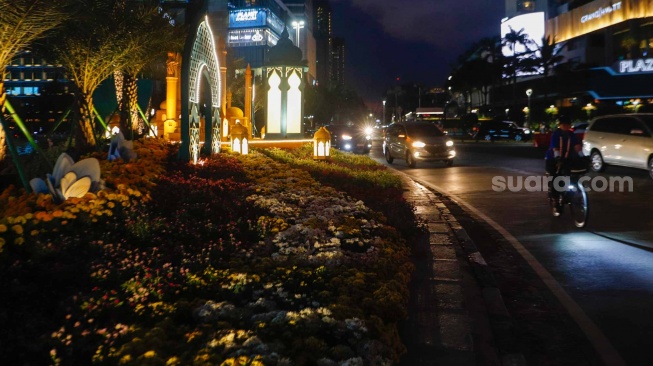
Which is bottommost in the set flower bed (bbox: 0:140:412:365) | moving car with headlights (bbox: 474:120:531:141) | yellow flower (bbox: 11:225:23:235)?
flower bed (bbox: 0:140:412:365)

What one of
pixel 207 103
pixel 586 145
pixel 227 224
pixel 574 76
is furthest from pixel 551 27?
pixel 227 224

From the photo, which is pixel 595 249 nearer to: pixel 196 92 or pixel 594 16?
pixel 196 92

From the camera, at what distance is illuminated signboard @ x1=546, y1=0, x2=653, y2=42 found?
6178 cm

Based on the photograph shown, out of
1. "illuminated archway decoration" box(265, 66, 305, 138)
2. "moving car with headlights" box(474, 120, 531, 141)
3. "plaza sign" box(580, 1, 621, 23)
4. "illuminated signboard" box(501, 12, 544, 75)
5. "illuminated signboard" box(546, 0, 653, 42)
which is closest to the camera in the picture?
"illuminated archway decoration" box(265, 66, 305, 138)

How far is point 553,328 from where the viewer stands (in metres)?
6.20

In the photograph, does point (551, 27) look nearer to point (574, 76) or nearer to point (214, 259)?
point (574, 76)

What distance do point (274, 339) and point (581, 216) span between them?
8091 millimetres

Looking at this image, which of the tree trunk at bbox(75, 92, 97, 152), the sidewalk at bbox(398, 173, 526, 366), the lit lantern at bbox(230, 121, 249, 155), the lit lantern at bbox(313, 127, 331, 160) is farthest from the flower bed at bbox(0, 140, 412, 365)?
the lit lantern at bbox(313, 127, 331, 160)

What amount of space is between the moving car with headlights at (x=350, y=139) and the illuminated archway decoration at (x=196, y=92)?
59.6 ft

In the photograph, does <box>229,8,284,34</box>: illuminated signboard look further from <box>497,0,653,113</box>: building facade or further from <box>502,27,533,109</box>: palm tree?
<box>497,0,653,113</box>: building facade

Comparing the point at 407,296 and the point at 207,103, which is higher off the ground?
the point at 207,103

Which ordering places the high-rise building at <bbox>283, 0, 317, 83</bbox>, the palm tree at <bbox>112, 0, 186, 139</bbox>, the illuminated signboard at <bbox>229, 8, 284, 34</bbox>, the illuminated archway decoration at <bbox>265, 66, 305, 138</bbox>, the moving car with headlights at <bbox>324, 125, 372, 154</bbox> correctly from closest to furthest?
1. the palm tree at <bbox>112, 0, 186, 139</bbox>
2. the illuminated archway decoration at <bbox>265, 66, 305, 138</bbox>
3. the moving car with headlights at <bbox>324, 125, 372, 154</bbox>
4. the illuminated signboard at <bbox>229, 8, 284, 34</bbox>
5. the high-rise building at <bbox>283, 0, 317, 83</bbox>

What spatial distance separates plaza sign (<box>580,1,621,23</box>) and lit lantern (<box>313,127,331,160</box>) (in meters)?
54.4

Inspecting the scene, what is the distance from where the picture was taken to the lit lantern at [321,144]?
19484 millimetres
